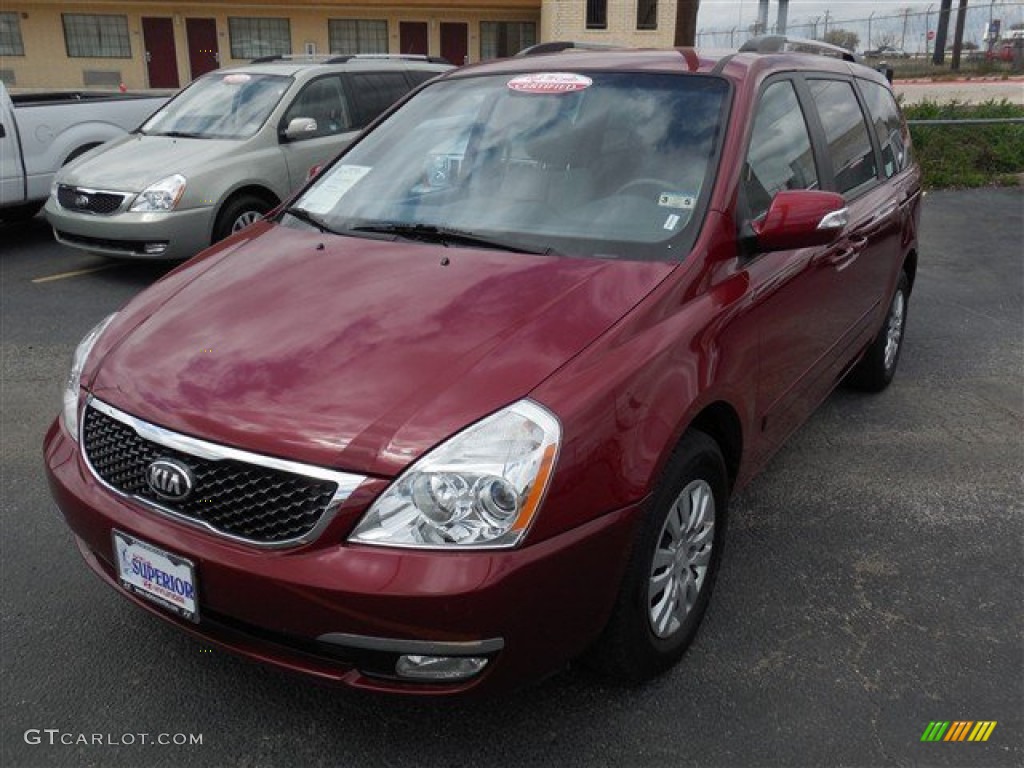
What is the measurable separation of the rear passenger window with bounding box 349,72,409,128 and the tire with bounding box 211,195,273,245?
1438mm

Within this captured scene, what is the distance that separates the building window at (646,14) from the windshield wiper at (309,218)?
28693 millimetres

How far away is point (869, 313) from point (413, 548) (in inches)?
120

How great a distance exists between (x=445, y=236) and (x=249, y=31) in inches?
1216

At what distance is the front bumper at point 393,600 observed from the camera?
2.05m

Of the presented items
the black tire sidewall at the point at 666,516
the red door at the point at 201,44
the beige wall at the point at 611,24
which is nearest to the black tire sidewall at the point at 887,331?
the black tire sidewall at the point at 666,516

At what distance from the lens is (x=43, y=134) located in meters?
8.72

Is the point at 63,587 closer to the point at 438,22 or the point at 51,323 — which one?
the point at 51,323

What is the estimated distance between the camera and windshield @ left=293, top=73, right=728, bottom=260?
2943 millimetres

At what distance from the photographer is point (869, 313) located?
4359mm

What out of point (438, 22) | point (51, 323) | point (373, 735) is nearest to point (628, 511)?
point (373, 735)

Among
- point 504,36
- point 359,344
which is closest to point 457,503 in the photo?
point 359,344

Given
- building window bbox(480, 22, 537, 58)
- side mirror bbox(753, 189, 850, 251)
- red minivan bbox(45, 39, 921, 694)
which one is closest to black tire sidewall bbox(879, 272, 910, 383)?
red minivan bbox(45, 39, 921, 694)

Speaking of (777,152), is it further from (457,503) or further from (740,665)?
(457,503)

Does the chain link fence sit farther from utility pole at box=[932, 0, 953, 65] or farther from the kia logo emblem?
the kia logo emblem
